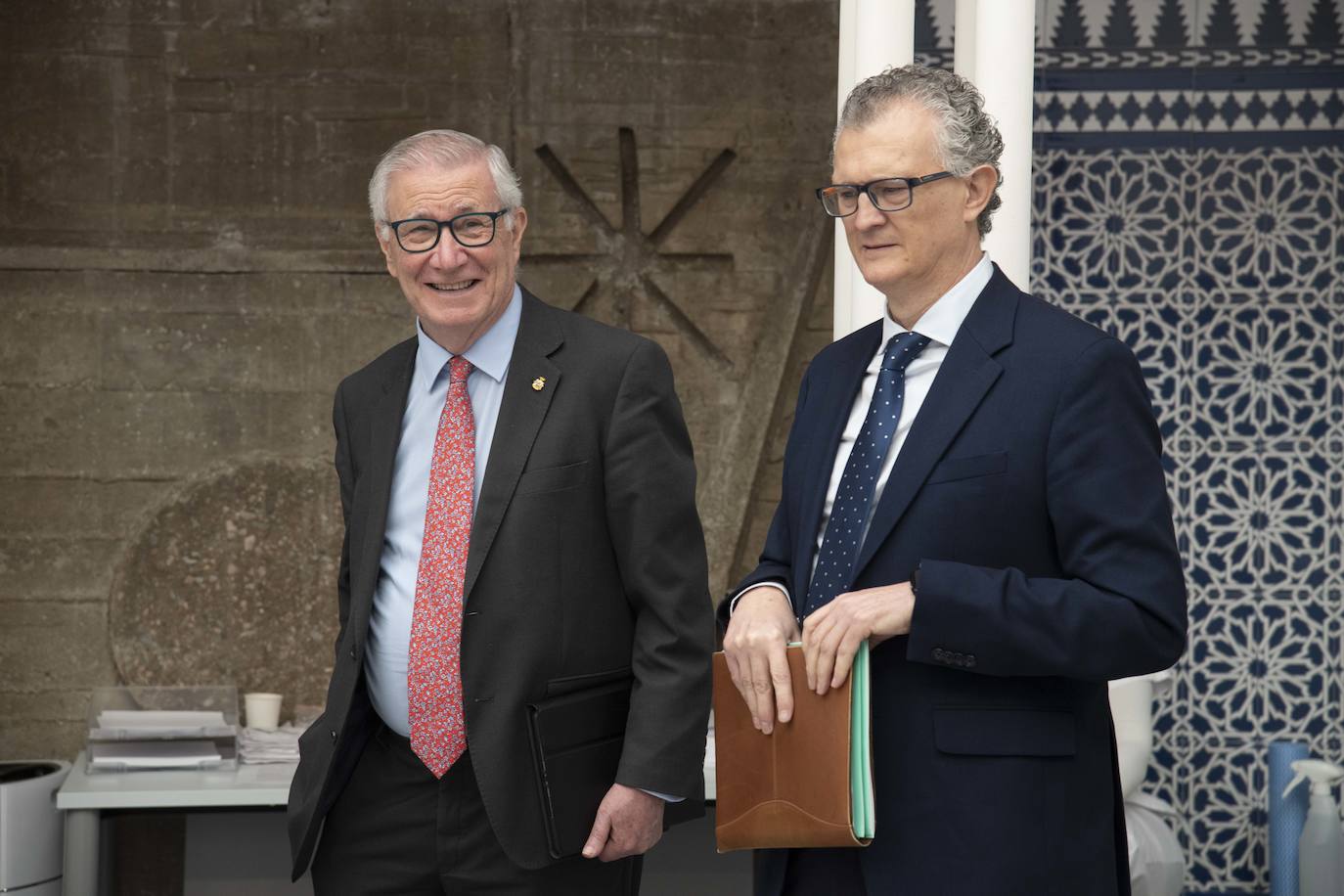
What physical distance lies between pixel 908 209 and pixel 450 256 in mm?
748

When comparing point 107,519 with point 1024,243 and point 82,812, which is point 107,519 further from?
point 1024,243

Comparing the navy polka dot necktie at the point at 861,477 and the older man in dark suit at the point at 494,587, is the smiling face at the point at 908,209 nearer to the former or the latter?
the navy polka dot necktie at the point at 861,477

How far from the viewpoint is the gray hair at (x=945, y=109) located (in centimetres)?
170

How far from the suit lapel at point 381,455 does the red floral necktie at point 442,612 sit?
69 mm

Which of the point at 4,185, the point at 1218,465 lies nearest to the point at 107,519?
the point at 4,185

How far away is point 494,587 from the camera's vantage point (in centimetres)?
212

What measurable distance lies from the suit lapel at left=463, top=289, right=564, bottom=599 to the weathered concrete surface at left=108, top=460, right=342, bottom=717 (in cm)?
260

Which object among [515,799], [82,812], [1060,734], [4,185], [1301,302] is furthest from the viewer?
[4,185]

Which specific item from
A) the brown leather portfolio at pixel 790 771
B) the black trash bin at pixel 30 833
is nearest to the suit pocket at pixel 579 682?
the brown leather portfolio at pixel 790 771

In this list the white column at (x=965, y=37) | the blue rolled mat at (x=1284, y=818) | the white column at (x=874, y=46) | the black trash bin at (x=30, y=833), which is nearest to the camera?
the white column at (x=874, y=46)

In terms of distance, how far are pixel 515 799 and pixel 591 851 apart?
0.13m

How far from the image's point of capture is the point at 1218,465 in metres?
4.36

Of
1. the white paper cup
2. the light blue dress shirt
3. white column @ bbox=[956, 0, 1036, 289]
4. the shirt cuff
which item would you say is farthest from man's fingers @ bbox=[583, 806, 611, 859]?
the white paper cup

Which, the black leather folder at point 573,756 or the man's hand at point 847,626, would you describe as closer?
the man's hand at point 847,626
